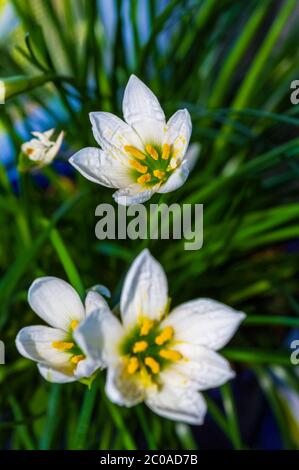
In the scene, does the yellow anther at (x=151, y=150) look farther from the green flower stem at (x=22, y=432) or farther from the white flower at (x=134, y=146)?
the green flower stem at (x=22, y=432)

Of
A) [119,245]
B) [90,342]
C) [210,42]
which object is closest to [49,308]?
[90,342]

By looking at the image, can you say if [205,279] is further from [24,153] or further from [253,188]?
[24,153]

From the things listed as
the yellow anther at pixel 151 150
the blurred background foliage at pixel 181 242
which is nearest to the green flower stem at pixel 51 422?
the blurred background foliage at pixel 181 242

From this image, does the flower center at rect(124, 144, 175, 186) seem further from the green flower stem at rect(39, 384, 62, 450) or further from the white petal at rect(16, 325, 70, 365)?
the green flower stem at rect(39, 384, 62, 450)

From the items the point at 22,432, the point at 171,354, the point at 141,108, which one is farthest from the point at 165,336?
the point at 22,432

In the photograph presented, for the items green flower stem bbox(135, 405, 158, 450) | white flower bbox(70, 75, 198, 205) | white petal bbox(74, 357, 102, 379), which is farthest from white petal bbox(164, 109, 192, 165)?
green flower stem bbox(135, 405, 158, 450)

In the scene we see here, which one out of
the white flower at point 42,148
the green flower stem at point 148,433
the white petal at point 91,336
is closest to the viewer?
the white petal at point 91,336
